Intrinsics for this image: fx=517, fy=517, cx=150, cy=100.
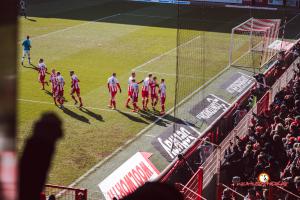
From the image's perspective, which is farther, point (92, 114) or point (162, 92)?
point (162, 92)

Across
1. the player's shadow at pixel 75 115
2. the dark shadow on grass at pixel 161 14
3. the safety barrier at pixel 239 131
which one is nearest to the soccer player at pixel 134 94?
the player's shadow at pixel 75 115

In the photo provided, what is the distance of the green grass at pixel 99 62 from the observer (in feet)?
49.3

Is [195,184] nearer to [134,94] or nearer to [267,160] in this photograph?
[267,160]

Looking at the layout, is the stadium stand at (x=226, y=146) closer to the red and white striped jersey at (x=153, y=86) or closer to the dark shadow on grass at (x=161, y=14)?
the red and white striped jersey at (x=153, y=86)

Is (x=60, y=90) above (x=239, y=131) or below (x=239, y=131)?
above

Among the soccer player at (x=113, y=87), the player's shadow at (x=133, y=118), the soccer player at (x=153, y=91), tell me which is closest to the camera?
the player's shadow at (x=133, y=118)

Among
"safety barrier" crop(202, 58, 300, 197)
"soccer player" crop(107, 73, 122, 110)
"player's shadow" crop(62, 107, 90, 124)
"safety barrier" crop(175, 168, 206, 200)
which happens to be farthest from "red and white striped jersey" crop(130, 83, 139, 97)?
"safety barrier" crop(175, 168, 206, 200)

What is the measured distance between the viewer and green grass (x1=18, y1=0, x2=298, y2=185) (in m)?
15.0

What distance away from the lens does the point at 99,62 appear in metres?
24.7

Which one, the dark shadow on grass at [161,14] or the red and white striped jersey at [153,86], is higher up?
the dark shadow on grass at [161,14]

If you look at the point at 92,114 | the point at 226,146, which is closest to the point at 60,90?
the point at 92,114

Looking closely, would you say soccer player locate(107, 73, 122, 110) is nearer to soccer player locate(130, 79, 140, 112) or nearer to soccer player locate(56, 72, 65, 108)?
soccer player locate(130, 79, 140, 112)

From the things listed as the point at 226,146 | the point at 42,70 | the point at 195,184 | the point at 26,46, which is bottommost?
the point at 226,146

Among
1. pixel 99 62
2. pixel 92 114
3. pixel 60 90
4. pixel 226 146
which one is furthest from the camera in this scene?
pixel 99 62
